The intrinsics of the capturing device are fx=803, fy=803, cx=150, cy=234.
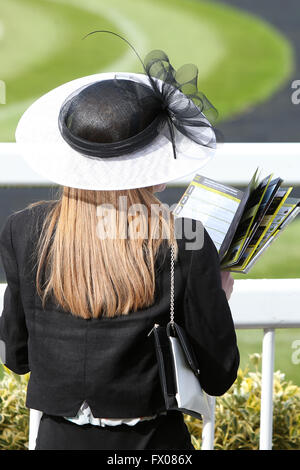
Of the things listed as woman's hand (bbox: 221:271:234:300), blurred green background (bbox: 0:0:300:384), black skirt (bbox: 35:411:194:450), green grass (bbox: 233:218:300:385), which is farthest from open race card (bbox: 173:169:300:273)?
blurred green background (bbox: 0:0:300:384)

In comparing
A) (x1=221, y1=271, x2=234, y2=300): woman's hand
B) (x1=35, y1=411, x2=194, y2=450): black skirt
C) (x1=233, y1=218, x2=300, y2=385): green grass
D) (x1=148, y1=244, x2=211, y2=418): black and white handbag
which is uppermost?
(x1=233, y1=218, x2=300, y2=385): green grass

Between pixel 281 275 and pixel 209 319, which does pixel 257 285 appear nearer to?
pixel 209 319

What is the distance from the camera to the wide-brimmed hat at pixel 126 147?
73.3 inches

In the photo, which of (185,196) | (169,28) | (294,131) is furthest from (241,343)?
(169,28)

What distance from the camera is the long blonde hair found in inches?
74.3

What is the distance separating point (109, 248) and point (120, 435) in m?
0.48

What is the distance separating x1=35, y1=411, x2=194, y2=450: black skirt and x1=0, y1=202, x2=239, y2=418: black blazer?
0.17 ft

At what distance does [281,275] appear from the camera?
246 inches

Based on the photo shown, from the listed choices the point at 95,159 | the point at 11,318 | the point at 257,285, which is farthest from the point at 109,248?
the point at 257,285

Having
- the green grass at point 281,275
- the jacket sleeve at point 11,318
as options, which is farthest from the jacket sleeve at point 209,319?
the green grass at point 281,275

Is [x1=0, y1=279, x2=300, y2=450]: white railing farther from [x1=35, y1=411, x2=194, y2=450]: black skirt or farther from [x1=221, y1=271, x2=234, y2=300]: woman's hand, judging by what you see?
[x1=35, y1=411, x2=194, y2=450]: black skirt

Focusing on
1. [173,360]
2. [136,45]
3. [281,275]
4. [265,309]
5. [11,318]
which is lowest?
[173,360]

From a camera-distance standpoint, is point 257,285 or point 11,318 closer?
point 11,318

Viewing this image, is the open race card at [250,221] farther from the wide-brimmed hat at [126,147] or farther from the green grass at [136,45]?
the green grass at [136,45]
